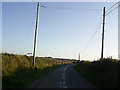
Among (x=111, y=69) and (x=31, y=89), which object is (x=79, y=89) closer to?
(x=31, y=89)

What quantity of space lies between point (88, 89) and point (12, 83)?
5.09 m

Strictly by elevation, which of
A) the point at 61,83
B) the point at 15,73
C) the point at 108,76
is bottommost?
the point at 61,83

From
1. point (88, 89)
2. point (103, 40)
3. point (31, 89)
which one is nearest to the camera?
point (31, 89)

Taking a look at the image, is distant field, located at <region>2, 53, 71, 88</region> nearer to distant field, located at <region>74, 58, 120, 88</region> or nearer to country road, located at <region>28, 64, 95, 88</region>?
country road, located at <region>28, 64, 95, 88</region>

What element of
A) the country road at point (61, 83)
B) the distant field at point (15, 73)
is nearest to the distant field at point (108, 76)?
the country road at point (61, 83)

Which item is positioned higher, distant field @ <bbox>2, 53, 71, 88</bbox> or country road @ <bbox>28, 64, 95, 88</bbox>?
distant field @ <bbox>2, 53, 71, 88</bbox>

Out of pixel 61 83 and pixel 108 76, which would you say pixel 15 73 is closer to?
pixel 61 83

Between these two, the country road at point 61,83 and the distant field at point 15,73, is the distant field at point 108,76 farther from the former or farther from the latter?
the distant field at point 15,73

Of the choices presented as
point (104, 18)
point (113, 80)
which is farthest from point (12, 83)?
point (104, 18)

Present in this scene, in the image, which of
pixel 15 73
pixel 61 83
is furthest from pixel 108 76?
pixel 15 73

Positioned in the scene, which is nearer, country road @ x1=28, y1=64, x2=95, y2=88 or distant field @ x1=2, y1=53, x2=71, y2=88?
distant field @ x1=2, y1=53, x2=71, y2=88

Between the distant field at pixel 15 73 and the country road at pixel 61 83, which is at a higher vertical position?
the distant field at pixel 15 73

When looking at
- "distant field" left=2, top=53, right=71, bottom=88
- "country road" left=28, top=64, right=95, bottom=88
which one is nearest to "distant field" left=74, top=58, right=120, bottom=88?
"country road" left=28, top=64, right=95, bottom=88

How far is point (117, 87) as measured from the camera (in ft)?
58.5
